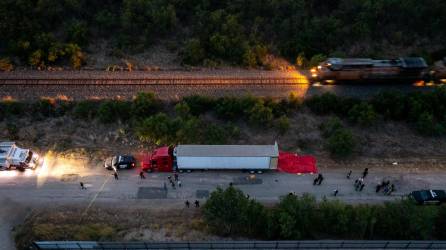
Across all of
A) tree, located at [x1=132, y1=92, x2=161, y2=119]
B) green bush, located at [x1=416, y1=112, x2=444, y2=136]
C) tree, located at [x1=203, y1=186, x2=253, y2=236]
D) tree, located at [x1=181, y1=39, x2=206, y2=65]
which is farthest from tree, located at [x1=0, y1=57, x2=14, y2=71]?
green bush, located at [x1=416, y1=112, x2=444, y2=136]

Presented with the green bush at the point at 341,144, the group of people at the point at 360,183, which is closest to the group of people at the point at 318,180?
the group of people at the point at 360,183

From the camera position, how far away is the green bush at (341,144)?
39062 mm

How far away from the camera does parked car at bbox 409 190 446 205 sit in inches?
1373

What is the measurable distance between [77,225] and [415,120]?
34515mm

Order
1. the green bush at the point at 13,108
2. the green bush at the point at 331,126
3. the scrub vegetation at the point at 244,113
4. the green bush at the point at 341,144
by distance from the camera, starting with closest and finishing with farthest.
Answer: the green bush at the point at 341,144, the scrub vegetation at the point at 244,113, the green bush at the point at 331,126, the green bush at the point at 13,108

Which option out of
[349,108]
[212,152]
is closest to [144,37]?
[212,152]

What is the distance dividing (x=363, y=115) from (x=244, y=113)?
12.1 m

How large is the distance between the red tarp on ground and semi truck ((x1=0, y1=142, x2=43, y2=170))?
896 inches

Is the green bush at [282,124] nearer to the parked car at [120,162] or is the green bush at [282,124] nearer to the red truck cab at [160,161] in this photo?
the red truck cab at [160,161]

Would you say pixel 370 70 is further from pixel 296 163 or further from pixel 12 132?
pixel 12 132

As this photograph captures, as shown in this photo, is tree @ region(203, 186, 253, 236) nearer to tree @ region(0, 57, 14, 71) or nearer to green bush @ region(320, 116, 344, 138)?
green bush @ region(320, 116, 344, 138)

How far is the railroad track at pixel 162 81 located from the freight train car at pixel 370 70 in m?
2.89

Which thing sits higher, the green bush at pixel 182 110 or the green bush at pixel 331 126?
the green bush at pixel 331 126

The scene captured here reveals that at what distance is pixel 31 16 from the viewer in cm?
5041
